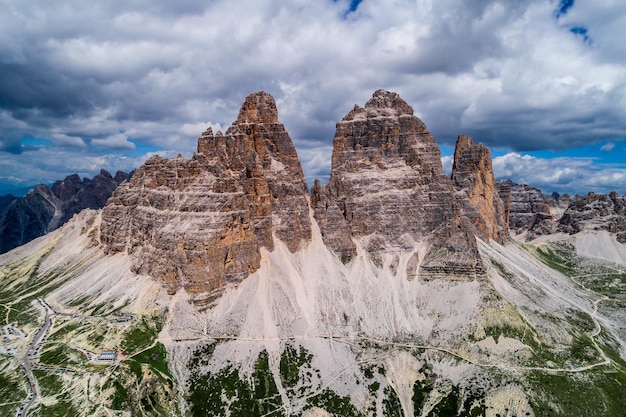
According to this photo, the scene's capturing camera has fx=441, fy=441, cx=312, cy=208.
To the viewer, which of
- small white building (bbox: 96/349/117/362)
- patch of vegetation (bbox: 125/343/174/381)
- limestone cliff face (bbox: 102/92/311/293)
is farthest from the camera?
limestone cliff face (bbox: 102/92/311/293)

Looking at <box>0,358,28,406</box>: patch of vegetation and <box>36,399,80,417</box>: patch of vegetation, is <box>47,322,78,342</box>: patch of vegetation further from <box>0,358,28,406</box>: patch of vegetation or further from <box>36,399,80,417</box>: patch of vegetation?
<box>36,399,80,417</box>: patch of vegetation

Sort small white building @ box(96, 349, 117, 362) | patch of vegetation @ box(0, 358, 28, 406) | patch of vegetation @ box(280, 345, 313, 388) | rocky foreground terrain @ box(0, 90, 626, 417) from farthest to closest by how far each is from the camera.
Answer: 1. small white building @ box(96, 349, 117, 362)
2. patch of vegetation @ box(280, 345, 313, 388)
3. rocky foreground terrain @ box(0, 90, 626, 417)
4. patch of vegetation @ box(0, 358, 28, 406)

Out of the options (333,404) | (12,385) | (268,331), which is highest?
(268,331)

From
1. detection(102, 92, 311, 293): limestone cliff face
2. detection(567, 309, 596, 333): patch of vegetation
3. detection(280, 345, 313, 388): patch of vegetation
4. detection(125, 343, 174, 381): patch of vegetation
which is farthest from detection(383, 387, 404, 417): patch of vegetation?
detection(567, 309, 596, 333): patch of vegetation

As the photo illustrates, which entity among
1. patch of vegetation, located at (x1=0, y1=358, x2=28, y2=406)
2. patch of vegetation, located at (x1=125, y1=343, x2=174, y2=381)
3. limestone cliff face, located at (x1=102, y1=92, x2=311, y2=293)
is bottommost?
patch of vegetation, located at (x1=0, y1=358, x2=28, y2=406)

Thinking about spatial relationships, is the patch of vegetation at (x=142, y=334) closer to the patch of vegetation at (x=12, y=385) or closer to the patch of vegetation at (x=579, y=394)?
the patch of vegetation at (x=12, y=385)

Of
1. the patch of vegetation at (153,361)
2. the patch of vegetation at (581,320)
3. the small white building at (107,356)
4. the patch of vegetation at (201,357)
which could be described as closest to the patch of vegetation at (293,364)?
the patch of vegetation at (201,357)

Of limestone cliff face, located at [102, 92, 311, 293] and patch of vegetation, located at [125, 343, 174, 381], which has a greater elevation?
limestone cliff face, located at [102, 92, 311, 293]

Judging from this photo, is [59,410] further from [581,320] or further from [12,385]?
[581,320]

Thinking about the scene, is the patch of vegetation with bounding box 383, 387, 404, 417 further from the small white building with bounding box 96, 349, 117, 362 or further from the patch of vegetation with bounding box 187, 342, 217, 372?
the small white building with bounding box 96, 349, 117, 362

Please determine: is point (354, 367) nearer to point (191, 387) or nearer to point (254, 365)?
point (254, 365)

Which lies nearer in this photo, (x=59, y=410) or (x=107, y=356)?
(x=59, y=410)

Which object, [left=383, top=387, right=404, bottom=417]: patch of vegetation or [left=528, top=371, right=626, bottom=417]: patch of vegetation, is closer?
[left=528, top=371, right=626, bottom=417]: patch of vegetation

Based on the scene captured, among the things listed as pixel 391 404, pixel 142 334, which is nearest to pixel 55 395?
pixel 142 334
